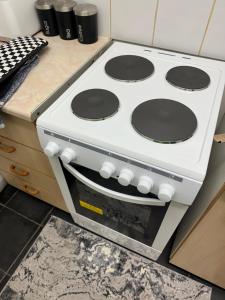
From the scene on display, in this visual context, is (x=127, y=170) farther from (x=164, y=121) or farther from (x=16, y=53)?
(x=16, y=53)

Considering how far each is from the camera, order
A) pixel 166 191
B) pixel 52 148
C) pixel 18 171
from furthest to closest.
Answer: pixel 18 171, pixel 52 148, pixel 166 191

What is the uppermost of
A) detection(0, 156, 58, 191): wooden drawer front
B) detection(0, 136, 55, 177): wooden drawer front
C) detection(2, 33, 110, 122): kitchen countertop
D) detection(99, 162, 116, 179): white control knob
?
detection(2, 33, 110, 122): kitchen countertop

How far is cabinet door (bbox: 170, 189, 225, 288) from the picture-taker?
0.69 metres

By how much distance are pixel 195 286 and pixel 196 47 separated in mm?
1058

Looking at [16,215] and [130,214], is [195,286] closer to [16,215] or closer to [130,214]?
[130,214]

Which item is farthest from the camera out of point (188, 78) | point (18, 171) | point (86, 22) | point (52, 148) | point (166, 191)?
point (18, 171)

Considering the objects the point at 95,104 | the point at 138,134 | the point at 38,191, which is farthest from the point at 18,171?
the point at 138,134

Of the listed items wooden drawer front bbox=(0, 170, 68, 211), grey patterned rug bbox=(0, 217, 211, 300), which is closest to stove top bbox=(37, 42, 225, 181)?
wooden drawer front bbox=(0, 170, 68, 211)

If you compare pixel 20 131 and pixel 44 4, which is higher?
pixel 44 4

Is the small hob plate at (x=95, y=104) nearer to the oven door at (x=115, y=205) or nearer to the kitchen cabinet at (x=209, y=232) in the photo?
the oven door at (x=115, y=205)

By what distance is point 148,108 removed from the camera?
2.12ft

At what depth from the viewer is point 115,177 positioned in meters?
0.62

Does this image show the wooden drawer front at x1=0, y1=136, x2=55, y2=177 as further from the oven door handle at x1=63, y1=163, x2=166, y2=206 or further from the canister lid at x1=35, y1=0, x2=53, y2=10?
the canister lid at x1=35, y1=0, x2=53, y2=10

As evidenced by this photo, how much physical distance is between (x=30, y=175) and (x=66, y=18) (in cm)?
70
